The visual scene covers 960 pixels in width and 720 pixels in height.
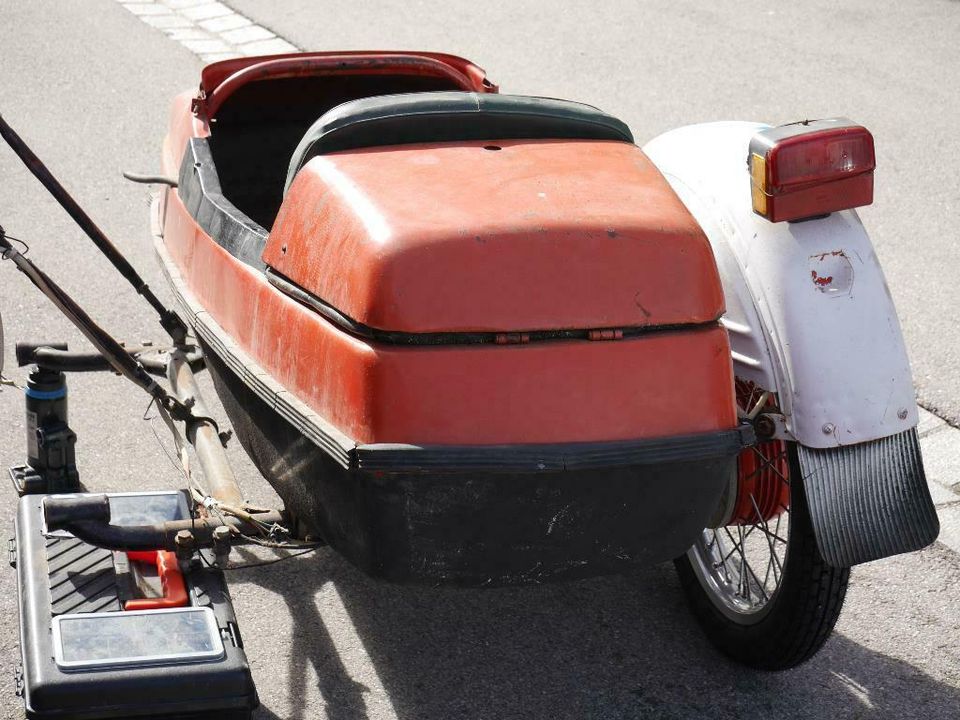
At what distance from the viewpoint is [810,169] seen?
2.64 metres

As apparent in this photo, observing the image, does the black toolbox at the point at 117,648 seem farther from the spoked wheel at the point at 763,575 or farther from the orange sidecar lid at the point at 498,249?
the spoked wheel at the point at 763,575

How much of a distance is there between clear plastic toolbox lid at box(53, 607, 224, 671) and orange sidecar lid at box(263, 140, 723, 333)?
2.50 feet

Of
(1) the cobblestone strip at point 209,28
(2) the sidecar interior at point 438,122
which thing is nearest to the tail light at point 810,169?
(2) the sidecar interior at point 438,122

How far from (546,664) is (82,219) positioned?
1.72 metres

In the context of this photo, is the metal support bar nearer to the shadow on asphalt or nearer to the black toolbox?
the black toolbox

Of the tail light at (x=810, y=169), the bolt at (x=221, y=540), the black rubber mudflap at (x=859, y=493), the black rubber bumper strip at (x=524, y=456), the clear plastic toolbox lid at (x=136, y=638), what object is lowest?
the clear plastic toolbox lid at (x=136, y=638)

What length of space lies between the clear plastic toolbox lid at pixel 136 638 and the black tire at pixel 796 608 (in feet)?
4.17

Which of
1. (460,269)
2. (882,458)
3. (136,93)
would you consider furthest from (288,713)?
(136,93)

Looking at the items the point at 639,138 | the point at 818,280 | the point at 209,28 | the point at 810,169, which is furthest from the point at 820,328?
the point at 209,28

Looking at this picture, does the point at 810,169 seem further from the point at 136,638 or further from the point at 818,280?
the point at 136,638

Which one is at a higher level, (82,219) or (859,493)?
(82,219)

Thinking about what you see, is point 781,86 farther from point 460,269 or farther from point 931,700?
point 460,269

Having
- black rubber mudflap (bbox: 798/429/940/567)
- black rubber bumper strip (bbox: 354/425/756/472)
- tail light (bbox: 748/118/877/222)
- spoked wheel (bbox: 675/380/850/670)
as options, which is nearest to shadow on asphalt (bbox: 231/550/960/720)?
spoked wheel (bbox: 675/380/850/670)

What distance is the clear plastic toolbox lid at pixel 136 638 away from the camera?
2.53 meters
